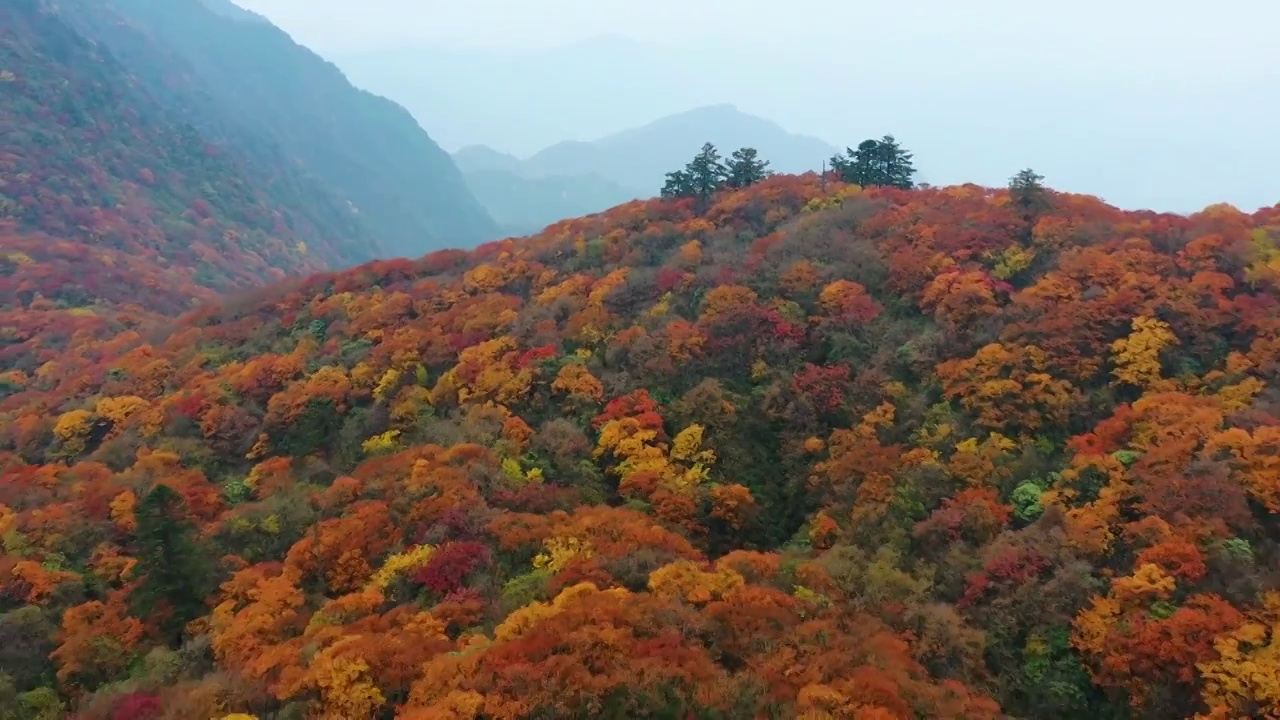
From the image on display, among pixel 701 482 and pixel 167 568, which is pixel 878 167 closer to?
pixel 701 482

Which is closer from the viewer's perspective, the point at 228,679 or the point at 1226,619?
the point at 1226,619

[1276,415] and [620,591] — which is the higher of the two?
[1276,415]

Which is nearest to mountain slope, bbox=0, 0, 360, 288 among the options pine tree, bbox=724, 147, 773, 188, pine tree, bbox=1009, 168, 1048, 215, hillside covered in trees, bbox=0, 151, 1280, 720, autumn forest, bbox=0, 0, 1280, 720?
autumn forest, bbox=0, 0, 1280, 720

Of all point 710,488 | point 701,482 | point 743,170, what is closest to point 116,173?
point 743,170

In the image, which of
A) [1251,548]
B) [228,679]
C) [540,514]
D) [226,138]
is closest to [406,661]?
Result: [228,679]

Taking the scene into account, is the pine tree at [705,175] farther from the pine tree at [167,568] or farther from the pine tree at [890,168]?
the pine tree at [167,568]

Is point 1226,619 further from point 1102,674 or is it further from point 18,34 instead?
point 18,34

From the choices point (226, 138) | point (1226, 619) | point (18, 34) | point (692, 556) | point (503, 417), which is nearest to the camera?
point (1226, 619)
